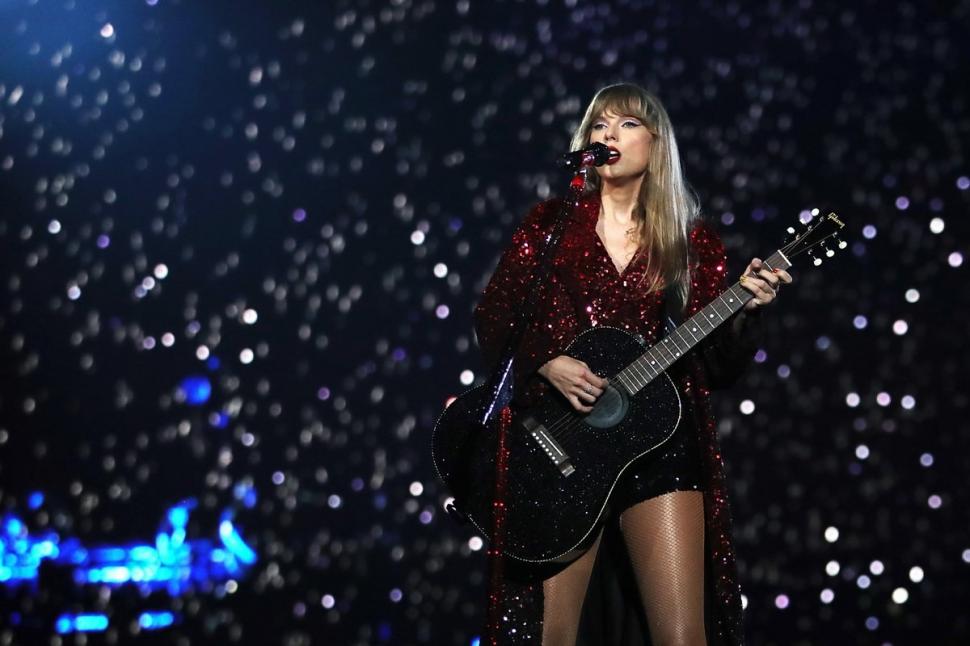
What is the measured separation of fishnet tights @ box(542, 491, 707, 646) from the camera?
2.31 metres

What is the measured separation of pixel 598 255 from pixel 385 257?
239 cm

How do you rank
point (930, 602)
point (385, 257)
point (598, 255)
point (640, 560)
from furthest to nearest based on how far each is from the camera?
point (385, 257) → point (930, 602) → point (598, 255) → point (640, 560)

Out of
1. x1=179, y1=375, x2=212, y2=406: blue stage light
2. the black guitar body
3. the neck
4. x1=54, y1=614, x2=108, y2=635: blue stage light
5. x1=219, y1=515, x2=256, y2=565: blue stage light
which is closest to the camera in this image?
the black guitar body

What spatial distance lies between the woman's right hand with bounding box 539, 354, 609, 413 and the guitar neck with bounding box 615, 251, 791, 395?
7cm

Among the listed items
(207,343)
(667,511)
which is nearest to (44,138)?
(207,343)

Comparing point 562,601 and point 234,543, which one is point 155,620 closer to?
point 234,543

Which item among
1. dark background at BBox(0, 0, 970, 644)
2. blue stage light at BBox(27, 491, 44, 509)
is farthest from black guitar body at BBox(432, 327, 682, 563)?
blue stage light at BBox(27, 491, 44, 509)

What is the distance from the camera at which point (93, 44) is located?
Result: 4.98 m

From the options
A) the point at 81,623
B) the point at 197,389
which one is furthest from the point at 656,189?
the point at 81,623

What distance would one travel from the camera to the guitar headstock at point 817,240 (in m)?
2.43

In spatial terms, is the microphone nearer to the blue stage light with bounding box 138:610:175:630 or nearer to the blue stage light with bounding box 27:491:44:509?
the blue stage light with bounding box 138:610:175:630

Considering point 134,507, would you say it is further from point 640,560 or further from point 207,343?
point 640,560

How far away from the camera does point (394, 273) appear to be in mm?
4848

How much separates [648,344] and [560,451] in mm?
352
